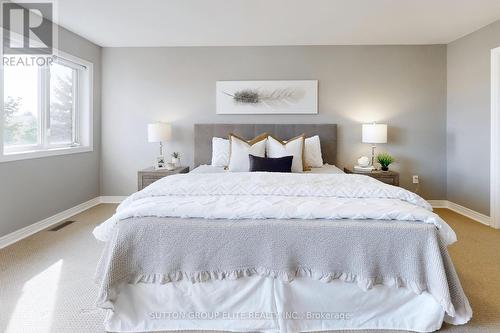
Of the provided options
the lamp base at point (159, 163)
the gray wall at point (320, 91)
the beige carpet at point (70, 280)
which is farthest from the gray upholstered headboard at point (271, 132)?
the beige carpet at point (70, 280)

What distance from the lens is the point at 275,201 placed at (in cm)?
205

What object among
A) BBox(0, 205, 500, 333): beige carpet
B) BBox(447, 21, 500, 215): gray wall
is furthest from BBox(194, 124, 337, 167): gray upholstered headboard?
BBox(0, 205, 500, 333): beige carpet

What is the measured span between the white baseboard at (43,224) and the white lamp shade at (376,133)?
4154 millimetres

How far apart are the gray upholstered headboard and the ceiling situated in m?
1.21

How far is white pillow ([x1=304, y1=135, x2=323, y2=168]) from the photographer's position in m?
4.17

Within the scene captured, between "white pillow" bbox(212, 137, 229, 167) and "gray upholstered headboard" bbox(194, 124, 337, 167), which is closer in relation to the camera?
"white pillow" bbox(212, 137, 229, 167)

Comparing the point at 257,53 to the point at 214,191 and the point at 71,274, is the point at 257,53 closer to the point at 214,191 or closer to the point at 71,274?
the point at 214,191

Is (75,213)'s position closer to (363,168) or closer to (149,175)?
(149,175)

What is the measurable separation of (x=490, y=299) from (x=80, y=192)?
470 centimetres

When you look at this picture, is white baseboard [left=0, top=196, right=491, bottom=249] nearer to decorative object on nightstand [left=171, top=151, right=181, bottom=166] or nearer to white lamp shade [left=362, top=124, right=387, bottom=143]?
decorative object on nightstand [left=171, top=151, right=181, bottom=166]

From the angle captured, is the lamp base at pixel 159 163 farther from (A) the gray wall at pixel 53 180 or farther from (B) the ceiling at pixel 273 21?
(B) the ceiling at pixel 273 21

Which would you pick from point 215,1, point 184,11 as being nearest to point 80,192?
point 184,11

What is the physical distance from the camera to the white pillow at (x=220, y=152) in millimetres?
4160

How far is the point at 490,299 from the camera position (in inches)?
83.0
